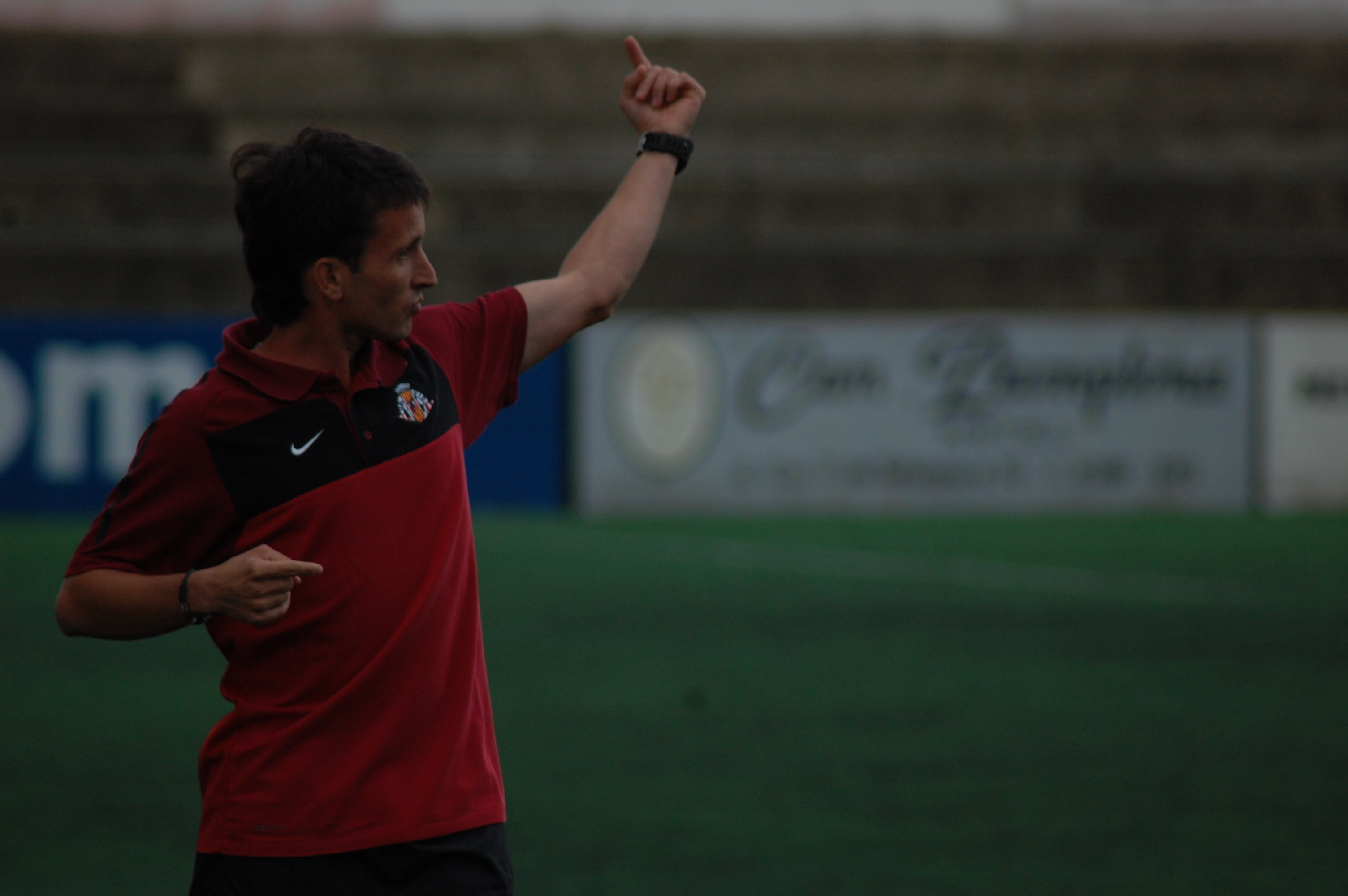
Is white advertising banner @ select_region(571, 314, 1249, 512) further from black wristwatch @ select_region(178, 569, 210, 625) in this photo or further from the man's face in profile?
black wristwatch @ select_region(178, 569, 210, 625)

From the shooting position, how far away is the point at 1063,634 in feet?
28.6

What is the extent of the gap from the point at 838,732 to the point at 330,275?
4.46 metres

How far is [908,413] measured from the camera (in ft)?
52.3

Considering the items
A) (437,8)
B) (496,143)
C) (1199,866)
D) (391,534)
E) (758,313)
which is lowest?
(1199,866)

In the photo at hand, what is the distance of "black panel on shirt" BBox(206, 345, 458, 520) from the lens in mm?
2072

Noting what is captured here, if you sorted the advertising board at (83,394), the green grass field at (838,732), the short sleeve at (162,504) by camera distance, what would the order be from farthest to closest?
the advertising board at (83,394) < the green grass field at (838,732) < the short sleeve at (162,504)

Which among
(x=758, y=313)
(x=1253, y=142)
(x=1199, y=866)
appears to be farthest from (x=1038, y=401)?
(x=1199, y=866)

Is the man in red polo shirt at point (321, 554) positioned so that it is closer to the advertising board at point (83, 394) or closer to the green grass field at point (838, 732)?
the green grass field at point (838, 732)

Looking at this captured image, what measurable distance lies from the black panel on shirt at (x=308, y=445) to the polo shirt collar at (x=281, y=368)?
19 mm

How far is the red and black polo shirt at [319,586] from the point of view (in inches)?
81.7

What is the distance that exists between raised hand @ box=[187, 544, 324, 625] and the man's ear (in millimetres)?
375

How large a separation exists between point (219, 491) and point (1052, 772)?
4.19 meters

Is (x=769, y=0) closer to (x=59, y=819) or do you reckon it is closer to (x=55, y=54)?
(x=55, y=54)

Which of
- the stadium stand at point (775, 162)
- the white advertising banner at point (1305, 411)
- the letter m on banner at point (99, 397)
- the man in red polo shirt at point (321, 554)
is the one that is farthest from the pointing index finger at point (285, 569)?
the stadium stand at point (775, 162)
